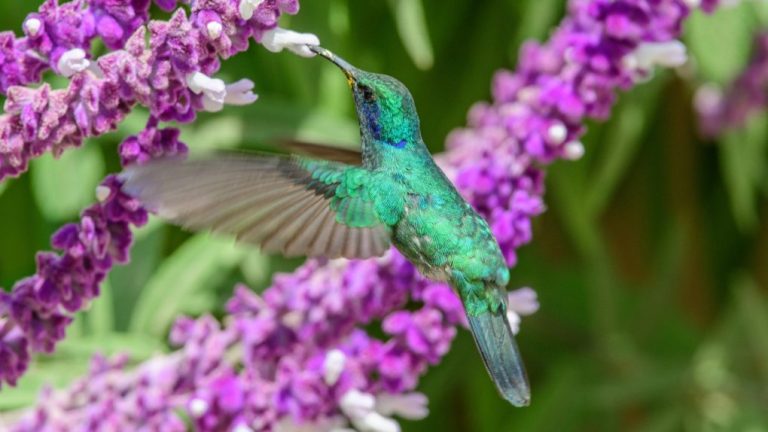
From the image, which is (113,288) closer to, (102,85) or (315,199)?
(315,199)

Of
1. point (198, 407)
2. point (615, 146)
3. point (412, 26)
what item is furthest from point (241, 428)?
point (615, 146)

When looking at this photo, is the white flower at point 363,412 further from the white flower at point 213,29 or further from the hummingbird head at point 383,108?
the white flower at point 213,29

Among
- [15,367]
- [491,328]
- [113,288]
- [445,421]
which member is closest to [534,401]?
[445,421]

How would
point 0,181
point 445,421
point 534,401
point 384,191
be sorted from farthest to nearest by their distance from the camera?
1. point 445,421
2. point 534,401
3. point 384,191
4. point 0,181

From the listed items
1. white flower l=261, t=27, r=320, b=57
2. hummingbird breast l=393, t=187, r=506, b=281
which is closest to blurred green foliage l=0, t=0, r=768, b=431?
hummingbird breast l=393, t=187, r=506, b=281

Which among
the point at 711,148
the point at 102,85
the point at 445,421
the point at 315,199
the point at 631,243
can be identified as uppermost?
the point at 102,85

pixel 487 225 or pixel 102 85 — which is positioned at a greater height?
pixel 102 85

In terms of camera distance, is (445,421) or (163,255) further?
(445,421)

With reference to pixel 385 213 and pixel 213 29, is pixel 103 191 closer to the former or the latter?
pixel 213 29
